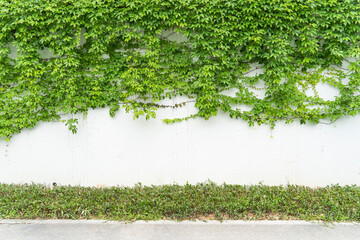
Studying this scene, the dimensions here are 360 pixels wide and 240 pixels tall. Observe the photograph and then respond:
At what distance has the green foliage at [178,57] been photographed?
3926mm

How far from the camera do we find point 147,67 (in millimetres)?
4227

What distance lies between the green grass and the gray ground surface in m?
0.12

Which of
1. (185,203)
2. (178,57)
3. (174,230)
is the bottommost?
(174,230)

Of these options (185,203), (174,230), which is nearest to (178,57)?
(185,203)

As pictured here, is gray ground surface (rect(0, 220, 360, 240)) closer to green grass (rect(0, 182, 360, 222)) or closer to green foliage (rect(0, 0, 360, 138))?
green grass (rect(0, 182, 360, 222))

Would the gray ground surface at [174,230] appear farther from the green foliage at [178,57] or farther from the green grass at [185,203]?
the green foliage at [178,57]

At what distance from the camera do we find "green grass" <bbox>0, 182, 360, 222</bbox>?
346 cm

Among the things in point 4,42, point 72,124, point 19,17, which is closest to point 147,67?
point 72,124

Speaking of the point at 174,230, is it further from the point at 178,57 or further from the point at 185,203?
the point at 178,57

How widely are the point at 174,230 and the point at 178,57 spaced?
2.94m

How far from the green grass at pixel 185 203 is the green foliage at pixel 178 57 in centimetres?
130

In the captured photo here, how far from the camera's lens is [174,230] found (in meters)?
3.17

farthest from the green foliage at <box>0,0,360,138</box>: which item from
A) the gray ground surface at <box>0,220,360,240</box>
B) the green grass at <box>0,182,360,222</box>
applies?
the gray ground surface at <box>0,220,360,240</box>

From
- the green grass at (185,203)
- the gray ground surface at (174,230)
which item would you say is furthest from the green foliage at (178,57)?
the gray ground surface at (174,230)
